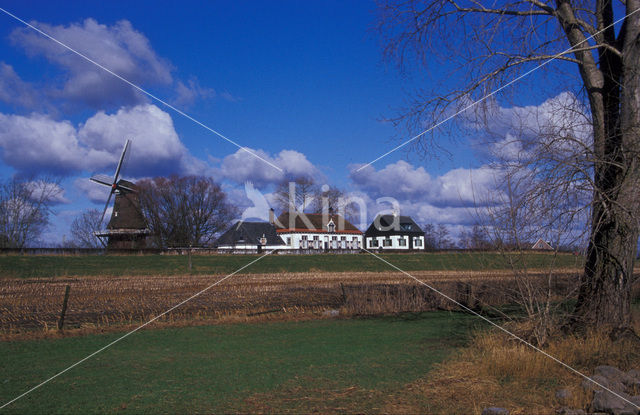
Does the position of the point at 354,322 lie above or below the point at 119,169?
below

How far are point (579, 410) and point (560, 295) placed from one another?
6.57 m

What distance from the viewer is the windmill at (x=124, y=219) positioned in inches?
2621

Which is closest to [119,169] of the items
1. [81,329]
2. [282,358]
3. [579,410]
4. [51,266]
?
[51,266]

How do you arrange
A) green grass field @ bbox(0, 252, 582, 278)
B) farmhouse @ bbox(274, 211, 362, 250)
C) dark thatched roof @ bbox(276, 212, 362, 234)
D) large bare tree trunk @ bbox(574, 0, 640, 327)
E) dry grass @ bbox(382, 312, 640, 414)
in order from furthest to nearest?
farmhouse @ bbox(274, 211, 362, 250) → dark thatched roof @ bbox(276, 212, 362, 234) → green grass field @ bbox(0, 252, 582, 278) → large bare tree trunk @ bbox(574, 0, 640, 327) → dry grass @ bbox(382, 312, 640, 414)

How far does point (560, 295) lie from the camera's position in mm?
13031

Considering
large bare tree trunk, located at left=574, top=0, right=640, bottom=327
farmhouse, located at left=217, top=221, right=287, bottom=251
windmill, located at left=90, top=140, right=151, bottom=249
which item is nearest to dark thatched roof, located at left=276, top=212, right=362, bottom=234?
farmhouse, located at left=217, top=221, right=287, bottom=251

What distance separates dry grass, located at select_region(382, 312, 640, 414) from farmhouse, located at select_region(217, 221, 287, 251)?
7422 centimetres

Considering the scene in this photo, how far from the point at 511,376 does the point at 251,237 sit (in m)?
81.0

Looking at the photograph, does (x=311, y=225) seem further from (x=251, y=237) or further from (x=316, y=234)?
(x=251, y=237)

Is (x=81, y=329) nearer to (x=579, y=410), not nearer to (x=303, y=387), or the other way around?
(x=303, y=387)

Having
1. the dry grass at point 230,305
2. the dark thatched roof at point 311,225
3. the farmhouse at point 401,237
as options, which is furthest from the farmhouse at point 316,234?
the dry grass at point 230,305

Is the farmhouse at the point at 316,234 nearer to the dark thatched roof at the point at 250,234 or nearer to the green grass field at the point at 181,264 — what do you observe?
the dark thatched roof at the point at 250,234

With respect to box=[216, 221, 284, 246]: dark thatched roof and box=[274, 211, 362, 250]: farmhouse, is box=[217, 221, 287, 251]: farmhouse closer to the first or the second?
box=[216, 221, 284, 246]: dark thatched roof

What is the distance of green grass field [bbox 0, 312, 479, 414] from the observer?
8.08 metres
